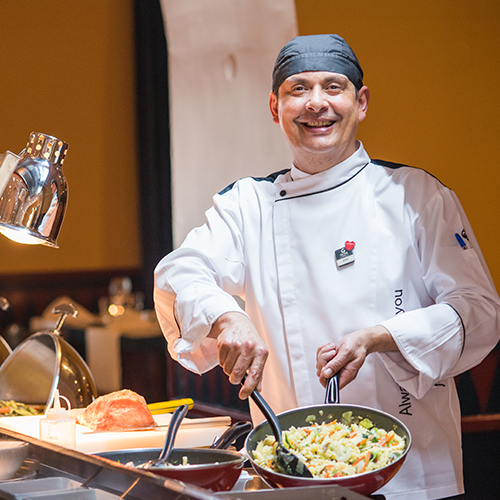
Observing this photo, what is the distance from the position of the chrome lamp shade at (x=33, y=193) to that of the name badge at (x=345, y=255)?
27.4 inches

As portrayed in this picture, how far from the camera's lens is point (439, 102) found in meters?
3.25

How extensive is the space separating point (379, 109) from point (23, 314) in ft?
12.8

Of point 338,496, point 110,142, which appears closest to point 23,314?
point 110,142

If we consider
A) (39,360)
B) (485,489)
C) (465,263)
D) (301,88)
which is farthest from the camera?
(485,489)

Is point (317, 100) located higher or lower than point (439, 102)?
lower

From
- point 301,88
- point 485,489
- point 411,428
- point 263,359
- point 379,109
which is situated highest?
point 379,109

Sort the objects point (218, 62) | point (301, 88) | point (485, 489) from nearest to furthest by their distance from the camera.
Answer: point (301, 88) → point (485, 489) → point (218, 62)

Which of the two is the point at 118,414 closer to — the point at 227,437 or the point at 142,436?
the point at 142,436

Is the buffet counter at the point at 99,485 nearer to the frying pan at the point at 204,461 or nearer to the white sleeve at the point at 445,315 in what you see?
the frying pan at the point at 204,461

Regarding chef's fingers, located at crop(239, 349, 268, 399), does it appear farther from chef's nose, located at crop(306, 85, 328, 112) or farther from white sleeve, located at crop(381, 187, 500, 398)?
chef's nose, located at crop(306, 85, 328, 112)

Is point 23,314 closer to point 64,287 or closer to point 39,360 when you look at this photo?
point 64,287

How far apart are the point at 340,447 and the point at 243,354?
0.27 meters

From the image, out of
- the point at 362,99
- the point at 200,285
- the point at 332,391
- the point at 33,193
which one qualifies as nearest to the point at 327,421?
the point at 332,391

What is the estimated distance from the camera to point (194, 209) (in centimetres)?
409
